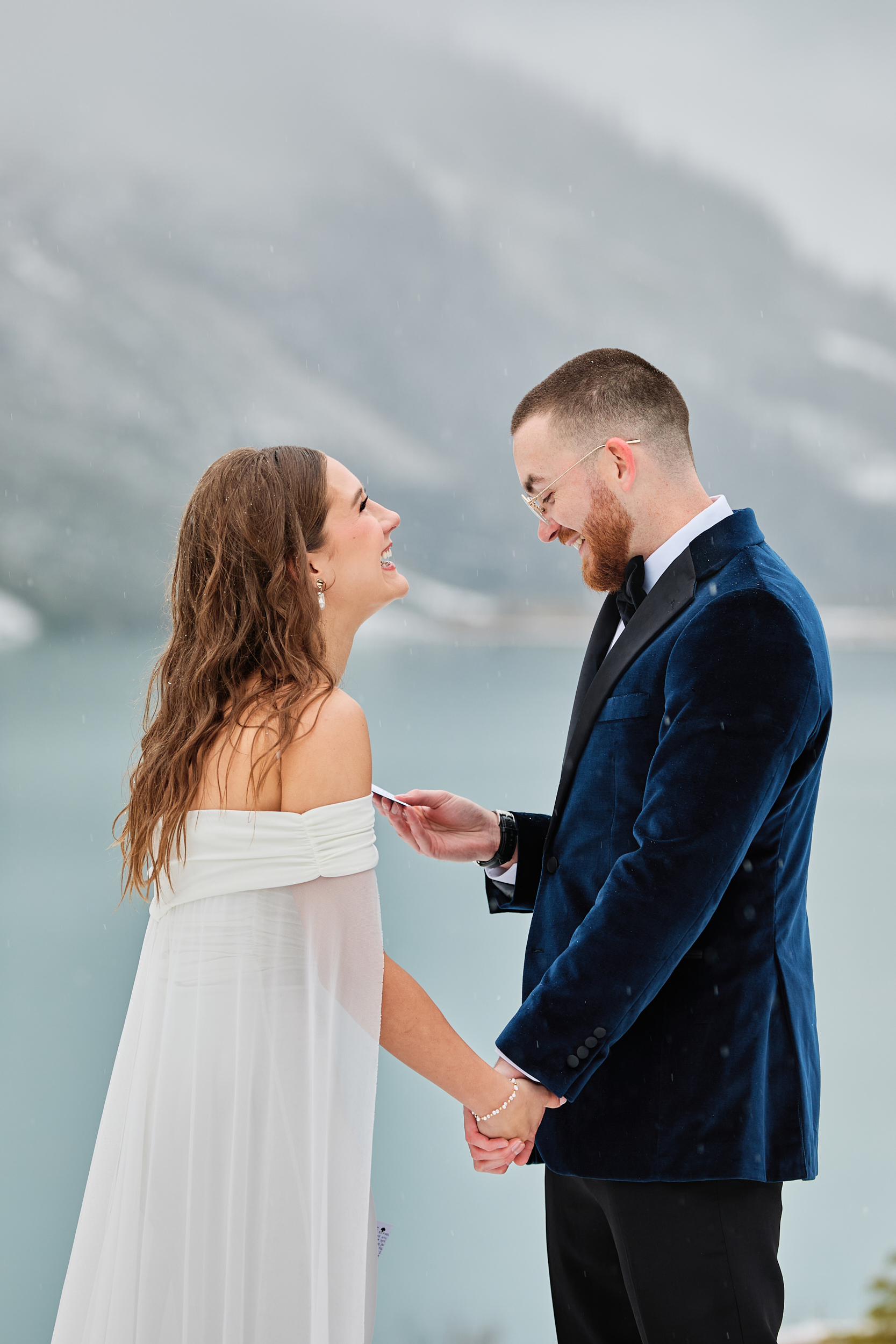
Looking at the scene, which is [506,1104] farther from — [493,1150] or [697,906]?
[697,906]

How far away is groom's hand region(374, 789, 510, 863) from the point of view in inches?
73.0

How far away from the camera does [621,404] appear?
1603 millimetres

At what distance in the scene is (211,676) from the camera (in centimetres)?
132

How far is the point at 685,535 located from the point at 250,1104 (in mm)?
974

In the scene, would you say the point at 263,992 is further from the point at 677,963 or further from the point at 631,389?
the point at 631,389

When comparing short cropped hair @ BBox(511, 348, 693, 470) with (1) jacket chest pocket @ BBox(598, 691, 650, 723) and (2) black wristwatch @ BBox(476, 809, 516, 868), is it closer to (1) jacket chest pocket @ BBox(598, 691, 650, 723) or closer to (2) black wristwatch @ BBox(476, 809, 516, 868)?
(1) jacket chest pocket @ BBox(598, 691, 650, 723)

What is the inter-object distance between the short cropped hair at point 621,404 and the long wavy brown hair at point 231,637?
17.2 inches

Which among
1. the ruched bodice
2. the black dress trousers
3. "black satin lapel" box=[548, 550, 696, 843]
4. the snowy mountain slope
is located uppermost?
the snowy mountain slope

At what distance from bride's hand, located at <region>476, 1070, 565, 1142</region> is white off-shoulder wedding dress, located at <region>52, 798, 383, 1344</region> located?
0.67ft

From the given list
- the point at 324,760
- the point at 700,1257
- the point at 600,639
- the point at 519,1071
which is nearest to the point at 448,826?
the point at 600,639

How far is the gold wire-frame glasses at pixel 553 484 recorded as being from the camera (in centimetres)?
160

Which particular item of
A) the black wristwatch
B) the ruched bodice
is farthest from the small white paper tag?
the ruched bodice

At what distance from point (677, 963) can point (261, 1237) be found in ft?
1.95

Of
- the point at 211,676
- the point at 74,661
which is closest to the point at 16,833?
the point at 74,661
